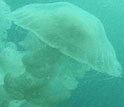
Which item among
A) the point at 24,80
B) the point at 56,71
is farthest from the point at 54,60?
the point at 24,80

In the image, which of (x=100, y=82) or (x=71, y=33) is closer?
(x=71, y=33)

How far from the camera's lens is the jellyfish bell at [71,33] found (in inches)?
136

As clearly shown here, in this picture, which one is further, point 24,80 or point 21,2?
point 21,2

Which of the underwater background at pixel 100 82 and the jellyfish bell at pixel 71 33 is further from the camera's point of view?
the underwater background at pixel 100 82

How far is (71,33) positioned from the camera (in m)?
3.55

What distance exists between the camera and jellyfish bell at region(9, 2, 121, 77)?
3.45 metres

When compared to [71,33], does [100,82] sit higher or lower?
lower

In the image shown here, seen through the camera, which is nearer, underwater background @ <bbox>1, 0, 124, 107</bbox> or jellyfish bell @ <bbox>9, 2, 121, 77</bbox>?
jellyfish bell @ <bbox>9, 2, 121, 77</bbox>

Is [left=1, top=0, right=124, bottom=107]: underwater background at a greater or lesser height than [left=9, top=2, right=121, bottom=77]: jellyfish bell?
lesser

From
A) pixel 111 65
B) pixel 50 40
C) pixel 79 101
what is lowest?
pixel 79 101

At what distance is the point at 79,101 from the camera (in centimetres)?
631

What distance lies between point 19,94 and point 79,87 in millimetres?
2218

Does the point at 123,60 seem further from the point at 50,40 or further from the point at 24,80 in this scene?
the point at 50,40

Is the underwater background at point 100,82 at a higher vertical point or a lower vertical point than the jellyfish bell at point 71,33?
lower
